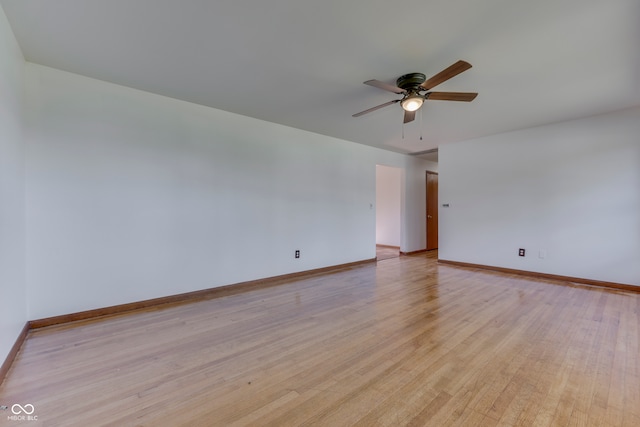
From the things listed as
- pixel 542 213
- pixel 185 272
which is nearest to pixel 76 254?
pixel 185 272

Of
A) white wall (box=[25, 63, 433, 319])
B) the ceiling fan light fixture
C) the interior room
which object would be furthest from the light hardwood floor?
the ceiling fan light fixture

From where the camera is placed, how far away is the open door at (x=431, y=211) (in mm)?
7352

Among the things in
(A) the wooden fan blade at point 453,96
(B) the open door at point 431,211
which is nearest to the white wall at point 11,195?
(A) the wooden fan blade at point 453,96

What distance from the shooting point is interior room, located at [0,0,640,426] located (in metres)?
1.77

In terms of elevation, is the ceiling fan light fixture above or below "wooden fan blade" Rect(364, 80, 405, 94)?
below

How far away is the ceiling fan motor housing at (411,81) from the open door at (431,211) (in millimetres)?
5046

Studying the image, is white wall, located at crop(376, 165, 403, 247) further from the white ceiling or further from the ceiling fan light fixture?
the ceiling fan light fixture

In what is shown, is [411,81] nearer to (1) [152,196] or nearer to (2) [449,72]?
(2) [449,72]

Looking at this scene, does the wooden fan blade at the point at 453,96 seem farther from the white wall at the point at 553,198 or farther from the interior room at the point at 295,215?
the white wall at the point at 553,198

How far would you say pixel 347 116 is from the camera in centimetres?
395

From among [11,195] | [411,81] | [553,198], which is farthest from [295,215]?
[553,198]

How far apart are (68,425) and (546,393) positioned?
2760mm

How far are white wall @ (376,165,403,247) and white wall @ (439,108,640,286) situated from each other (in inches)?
74.9

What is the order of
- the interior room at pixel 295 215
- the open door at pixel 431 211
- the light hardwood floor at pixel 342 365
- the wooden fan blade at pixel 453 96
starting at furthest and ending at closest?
the open door at pixel 431 211, the wooden fan blade at pixel 453 96, the interior room at pixel 295 215, the light hardwood floor at pixel 342 365
